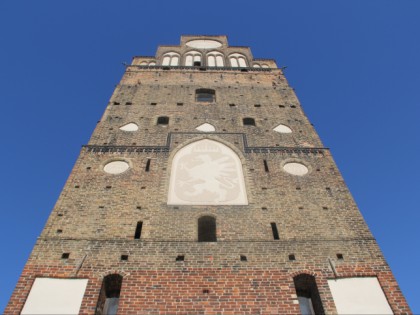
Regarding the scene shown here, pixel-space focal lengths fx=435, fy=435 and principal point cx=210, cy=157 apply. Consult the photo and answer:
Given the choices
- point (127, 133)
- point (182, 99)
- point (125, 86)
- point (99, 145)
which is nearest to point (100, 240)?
point (99, 145)

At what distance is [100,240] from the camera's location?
762cm

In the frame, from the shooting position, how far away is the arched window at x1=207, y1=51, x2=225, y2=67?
17484mm

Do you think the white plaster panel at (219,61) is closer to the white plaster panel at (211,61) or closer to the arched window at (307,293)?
the white plaster panel at (211,61)

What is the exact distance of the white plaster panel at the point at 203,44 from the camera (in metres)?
19.5

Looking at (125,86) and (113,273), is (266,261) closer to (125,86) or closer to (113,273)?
(113,273)

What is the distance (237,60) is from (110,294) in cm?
1294

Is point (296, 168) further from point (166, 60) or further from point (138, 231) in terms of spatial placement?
point (166, 60)

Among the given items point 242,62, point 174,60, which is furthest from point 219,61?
point 174,60

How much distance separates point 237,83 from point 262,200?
23.5ft

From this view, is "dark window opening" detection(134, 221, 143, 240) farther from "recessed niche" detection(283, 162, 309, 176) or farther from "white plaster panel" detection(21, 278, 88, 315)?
"recessed niche" detection(283, 162, 309, 176)

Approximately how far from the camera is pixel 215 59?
58.9 feet

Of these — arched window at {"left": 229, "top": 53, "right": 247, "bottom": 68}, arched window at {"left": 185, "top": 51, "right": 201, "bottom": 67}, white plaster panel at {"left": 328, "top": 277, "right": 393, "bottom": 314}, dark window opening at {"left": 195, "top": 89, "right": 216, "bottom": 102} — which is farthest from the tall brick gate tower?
arched window at {"left": 185, "top": 51, "right": 201, "bottom": 67}

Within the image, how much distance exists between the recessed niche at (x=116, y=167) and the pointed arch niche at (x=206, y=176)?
110 cm

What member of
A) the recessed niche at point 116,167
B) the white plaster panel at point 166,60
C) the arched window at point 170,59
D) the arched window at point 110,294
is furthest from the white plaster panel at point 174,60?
the arched window at point 110,294
